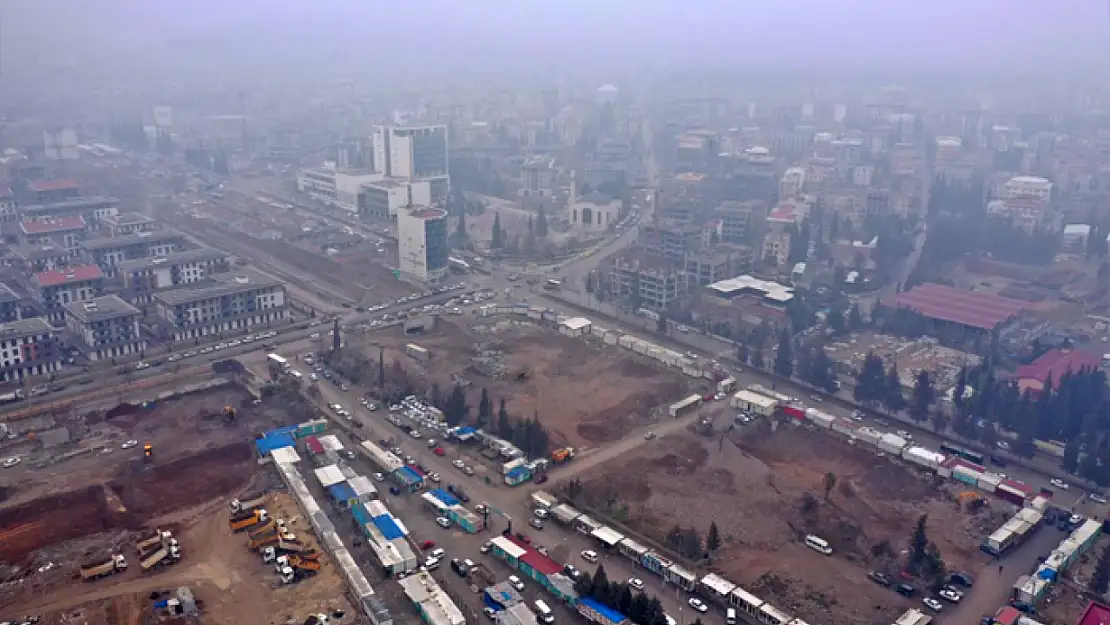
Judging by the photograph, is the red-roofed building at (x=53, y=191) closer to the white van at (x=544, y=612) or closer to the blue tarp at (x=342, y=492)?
the blue tarp at (x=342, y=492)

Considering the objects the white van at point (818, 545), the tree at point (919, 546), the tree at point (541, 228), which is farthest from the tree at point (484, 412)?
the tree at point (541, 228)

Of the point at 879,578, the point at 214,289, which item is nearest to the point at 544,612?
the point at 879,578

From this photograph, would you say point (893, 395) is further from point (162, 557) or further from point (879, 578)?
point (162, 557)

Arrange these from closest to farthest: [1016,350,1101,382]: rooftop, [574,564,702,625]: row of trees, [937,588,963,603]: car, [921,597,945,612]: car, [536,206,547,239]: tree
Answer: [574,564,702,625]: row of trees
[921,597,945,612]: car
[937,588,963,603]: car
[1016,350,1101,382]: rooftop
[536,206,547,239]: tree

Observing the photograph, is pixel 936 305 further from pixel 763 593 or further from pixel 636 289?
pixel 763 593

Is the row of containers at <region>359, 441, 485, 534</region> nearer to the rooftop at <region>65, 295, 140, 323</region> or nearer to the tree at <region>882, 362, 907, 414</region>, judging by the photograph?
the rooftop at <region>65, 295, 140, 323</region>

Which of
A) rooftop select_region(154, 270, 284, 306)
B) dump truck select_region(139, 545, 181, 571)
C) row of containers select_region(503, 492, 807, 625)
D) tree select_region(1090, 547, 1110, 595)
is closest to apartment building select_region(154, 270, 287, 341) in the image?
rooftop select_region(154, 270, 284, 306)

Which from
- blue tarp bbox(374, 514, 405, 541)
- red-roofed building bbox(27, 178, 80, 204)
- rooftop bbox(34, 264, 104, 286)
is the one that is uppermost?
red-roofed building bbox(27, 178, 80, 204)
